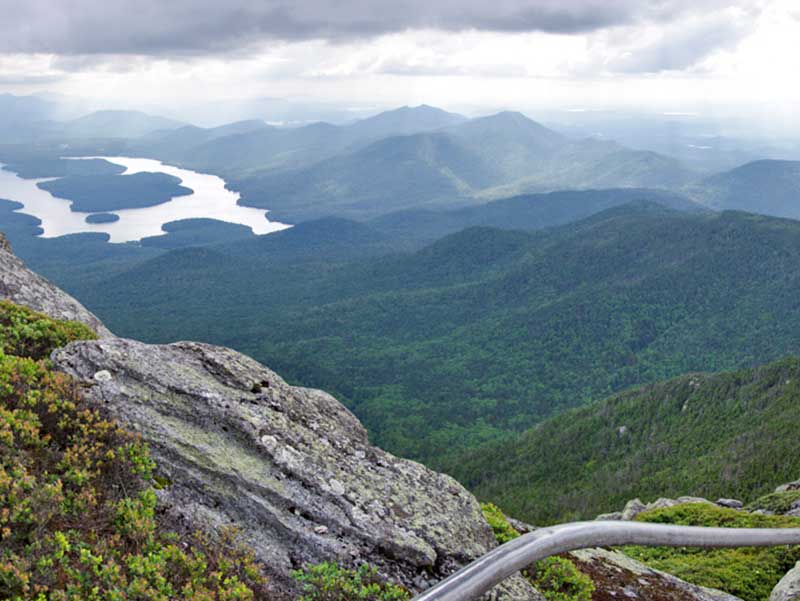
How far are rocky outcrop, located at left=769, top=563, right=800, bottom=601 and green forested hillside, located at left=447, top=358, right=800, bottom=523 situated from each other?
6626 centimetres

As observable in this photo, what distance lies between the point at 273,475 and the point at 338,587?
3387 mm

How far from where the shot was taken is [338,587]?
12125 mm

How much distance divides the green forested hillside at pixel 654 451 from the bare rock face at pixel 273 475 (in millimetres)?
79346

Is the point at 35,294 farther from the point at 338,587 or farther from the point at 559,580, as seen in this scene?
A: the point at 559,580

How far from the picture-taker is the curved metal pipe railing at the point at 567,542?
1270 centimetres

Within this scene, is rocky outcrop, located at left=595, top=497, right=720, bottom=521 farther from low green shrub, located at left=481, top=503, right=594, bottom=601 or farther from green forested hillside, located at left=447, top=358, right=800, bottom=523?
low green shrub, located at left=481, top=503, right=594, bottom=601

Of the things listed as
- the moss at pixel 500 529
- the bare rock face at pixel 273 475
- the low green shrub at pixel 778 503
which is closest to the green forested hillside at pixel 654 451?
the low green shrub at pixel 778 503

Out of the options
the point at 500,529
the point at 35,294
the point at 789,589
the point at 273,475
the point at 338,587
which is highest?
the point at 35,294

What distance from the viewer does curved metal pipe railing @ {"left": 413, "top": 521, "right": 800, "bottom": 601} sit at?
1270 centimetres

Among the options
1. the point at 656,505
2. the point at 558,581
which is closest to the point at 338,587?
the point at 558,581

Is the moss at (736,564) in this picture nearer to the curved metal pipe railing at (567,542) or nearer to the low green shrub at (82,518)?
the curved metal pipe railing at (567,542)

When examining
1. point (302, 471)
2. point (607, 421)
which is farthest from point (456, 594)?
point (607, 421)

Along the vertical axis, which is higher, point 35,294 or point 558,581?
point 35,294

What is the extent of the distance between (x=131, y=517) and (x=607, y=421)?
154 metres
